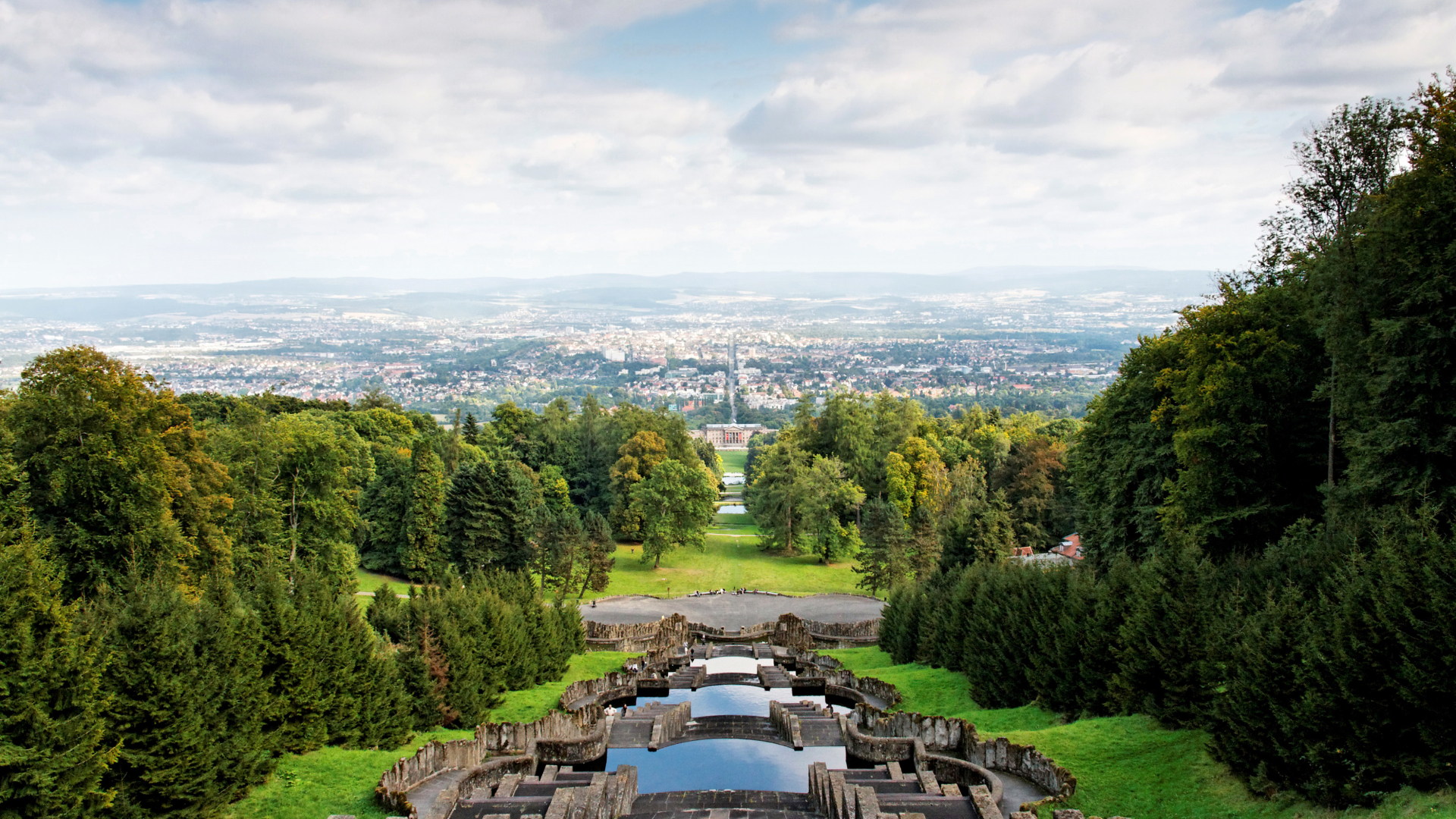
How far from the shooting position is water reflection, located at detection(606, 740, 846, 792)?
19.6 m

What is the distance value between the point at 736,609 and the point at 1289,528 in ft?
84.0

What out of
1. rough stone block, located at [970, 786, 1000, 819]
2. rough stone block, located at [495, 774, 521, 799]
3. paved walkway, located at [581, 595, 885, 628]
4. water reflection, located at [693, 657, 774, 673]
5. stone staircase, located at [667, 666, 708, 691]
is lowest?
paved walkway, located at [581, 595, 885, 628]

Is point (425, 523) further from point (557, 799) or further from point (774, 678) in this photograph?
point (557, 799)

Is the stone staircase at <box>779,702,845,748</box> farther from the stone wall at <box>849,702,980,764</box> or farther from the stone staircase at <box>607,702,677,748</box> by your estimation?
the stone staircase at <box>607,702,677,748</box>

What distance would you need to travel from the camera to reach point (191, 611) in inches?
611

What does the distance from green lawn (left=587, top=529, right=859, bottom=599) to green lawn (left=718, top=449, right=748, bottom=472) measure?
209 feet

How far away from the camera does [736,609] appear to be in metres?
43.5

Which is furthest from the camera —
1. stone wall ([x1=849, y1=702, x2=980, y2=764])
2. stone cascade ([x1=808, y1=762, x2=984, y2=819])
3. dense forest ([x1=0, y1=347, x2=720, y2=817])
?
stone wall ([x1=849, y1=702, x2=980, y2=764])

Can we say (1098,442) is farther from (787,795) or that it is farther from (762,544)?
(762,544)

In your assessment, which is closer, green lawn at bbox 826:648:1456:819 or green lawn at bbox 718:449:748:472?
green lawn at bbox 826:648:1456:819

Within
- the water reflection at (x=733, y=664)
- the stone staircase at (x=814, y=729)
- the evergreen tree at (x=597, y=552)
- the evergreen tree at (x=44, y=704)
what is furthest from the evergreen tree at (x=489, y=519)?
the evergreen tree at (x=44, y=704)

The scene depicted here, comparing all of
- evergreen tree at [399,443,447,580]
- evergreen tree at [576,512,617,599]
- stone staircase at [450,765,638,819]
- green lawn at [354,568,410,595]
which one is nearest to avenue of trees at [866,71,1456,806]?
stone staircase at [450,765,638,819]

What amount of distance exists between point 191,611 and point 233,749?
8.30 feet

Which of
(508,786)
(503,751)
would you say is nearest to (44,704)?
(508,786)
